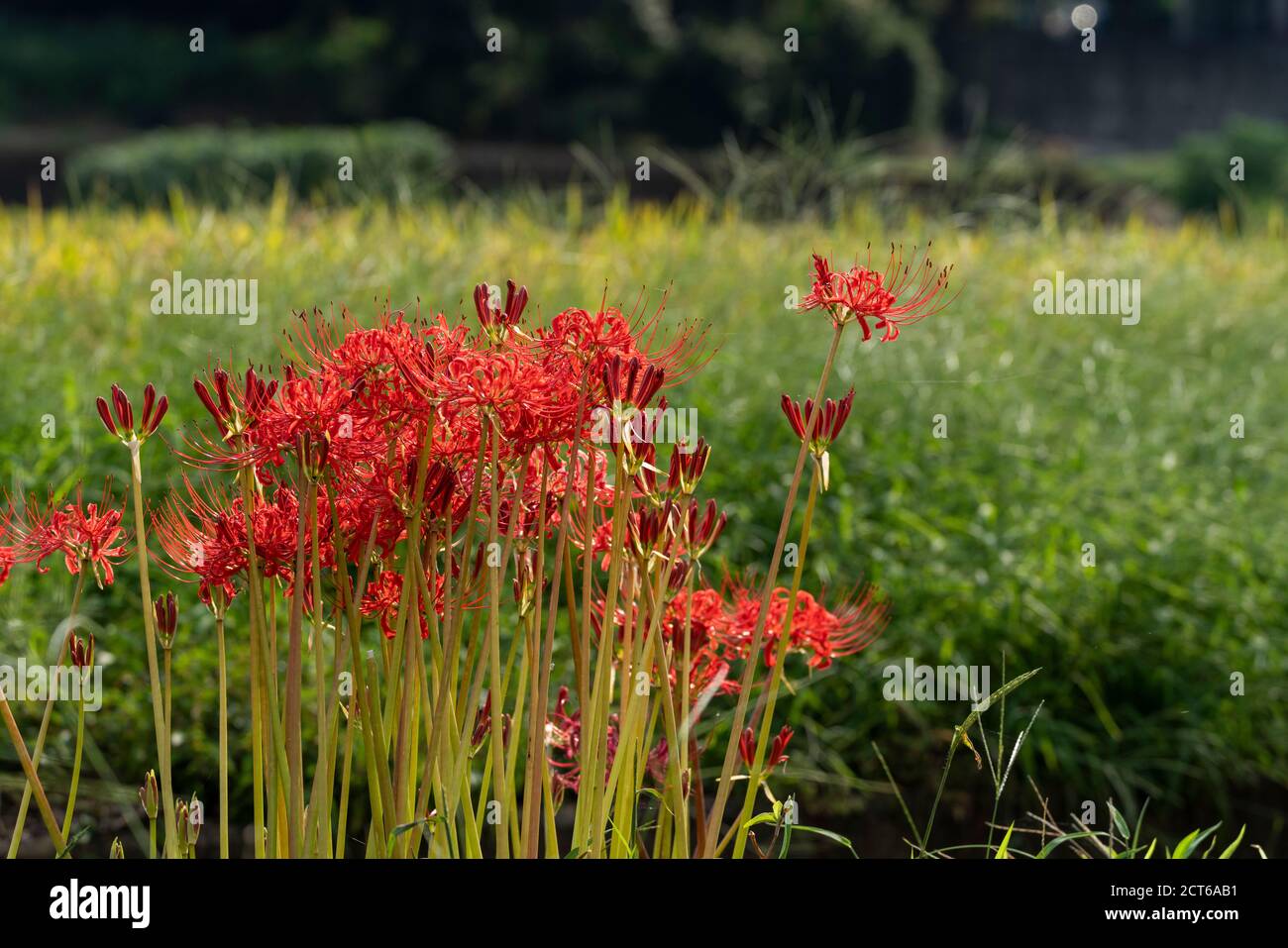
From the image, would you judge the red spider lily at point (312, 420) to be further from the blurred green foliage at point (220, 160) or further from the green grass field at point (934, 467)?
the blurred green foliage at point (220, 160)

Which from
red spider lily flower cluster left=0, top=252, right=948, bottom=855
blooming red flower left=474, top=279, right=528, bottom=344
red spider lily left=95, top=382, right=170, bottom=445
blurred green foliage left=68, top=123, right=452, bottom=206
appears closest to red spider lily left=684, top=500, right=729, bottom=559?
red spider lily flower cluster left=0, top=252, right=948, bottom=855

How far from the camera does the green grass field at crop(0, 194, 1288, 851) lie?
158 inches

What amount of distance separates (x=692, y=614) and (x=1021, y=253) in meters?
5.76

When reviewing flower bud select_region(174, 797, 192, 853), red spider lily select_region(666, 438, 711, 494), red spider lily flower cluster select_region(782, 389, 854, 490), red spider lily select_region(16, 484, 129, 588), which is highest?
red spider lily flower cluster select_region(782, 389, 854, 490)

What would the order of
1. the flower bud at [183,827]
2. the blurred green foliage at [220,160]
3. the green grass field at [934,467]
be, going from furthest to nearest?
the blurred green foliage at [220,160], the green grass field at [934,467], the flower bud at [183,827]

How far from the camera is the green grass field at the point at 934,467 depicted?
4.02 metres

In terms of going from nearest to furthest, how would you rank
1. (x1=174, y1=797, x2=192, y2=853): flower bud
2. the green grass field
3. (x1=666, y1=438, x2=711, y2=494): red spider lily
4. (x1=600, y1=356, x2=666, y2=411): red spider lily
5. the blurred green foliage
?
(x1=600, y1=356, x2=666, y2=411): red spider lily → (x1=666, y1=438, x2=711, y2=494): red spider lily → (x1=174, y1=797, x2=192, y2=853): flower bud → the green grass field → the blurred green foliage

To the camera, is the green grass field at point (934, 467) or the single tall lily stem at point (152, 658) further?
the green grass field at point (934, 467)

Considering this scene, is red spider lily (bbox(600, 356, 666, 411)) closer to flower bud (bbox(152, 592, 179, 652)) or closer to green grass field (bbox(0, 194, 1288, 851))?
flower bud (bbox(152, 592, 179, 652))

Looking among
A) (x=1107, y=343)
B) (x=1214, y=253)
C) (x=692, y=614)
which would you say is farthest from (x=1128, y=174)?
(x=692, y=614)

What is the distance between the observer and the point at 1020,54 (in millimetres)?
28109

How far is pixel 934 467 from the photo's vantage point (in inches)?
185

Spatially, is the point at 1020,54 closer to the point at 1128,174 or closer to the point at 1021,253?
the point at 1128,174

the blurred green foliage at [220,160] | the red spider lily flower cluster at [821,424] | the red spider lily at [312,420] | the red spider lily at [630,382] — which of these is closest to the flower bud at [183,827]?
the red spider lily at [312,420]
